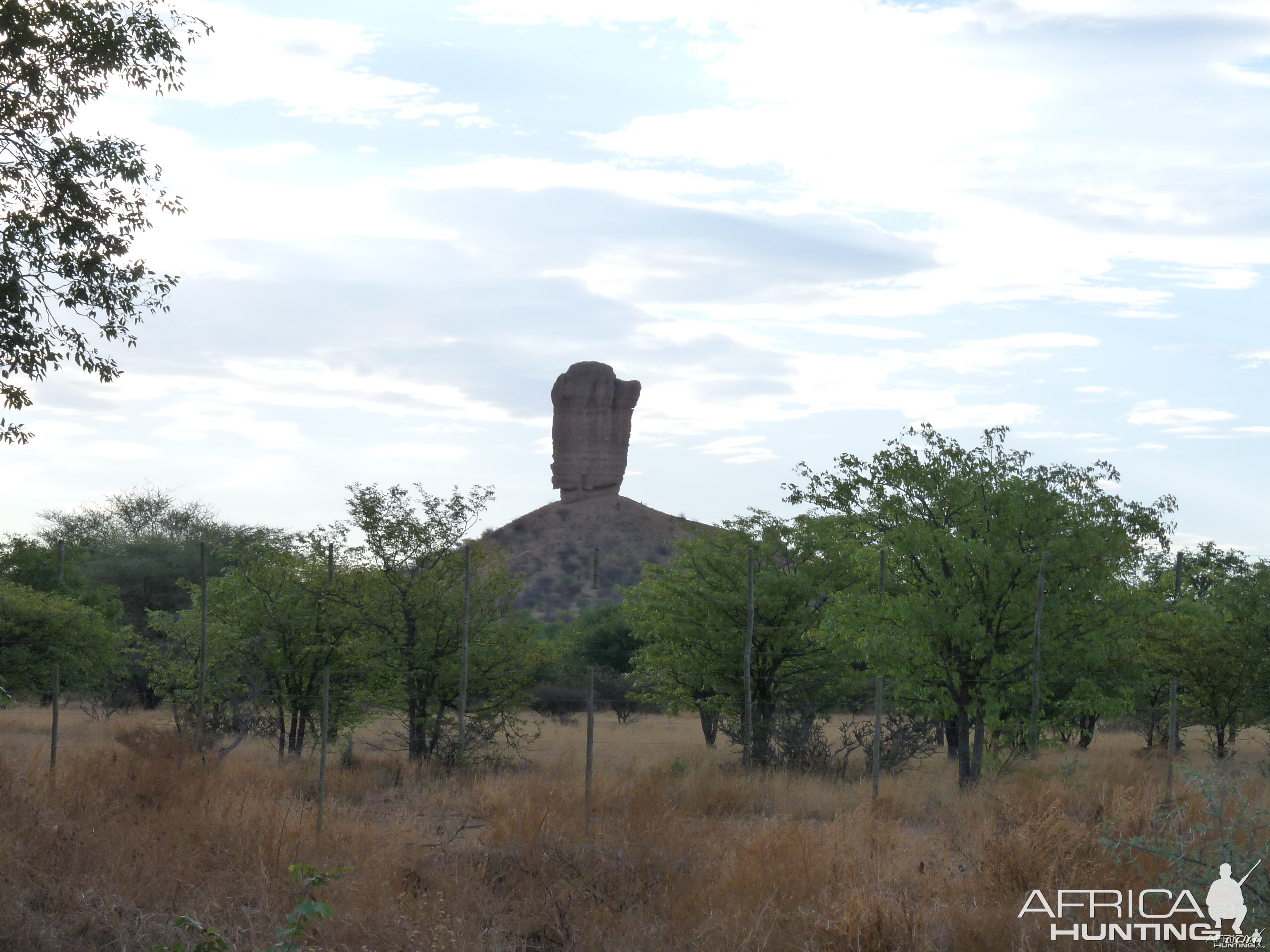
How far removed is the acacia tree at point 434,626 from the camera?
73.5 ft

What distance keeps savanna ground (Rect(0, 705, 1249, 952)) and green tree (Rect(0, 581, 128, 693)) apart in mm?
13500

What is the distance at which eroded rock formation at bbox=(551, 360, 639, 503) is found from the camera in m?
111

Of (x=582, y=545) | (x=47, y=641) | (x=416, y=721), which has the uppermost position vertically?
(x=582, y=545)

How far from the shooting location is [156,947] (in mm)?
5594

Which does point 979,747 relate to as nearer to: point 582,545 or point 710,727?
point 710,727

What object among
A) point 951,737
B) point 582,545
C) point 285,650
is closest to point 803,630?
point 951,737

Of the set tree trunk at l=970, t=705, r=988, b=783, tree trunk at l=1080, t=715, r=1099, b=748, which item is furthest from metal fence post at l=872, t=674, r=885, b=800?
tree trunk at l=1080, t=715, r=1099, b=748

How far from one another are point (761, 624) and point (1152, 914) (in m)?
15.8

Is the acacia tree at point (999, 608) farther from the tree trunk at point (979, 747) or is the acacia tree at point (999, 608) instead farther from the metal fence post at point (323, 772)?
the metal fence post at point (323, 772)

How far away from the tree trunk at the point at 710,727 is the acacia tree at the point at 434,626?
6.14 m

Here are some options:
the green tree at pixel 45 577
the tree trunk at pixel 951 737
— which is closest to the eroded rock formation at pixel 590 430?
the green tree at pixel 45 577

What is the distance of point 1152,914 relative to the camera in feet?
28.4

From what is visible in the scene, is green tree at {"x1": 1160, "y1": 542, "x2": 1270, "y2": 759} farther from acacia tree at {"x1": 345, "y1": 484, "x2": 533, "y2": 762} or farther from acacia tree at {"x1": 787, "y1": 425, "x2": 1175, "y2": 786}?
acacia tree at {"x1": 345, "y1": 484, "x2": 533, "y2": 762}

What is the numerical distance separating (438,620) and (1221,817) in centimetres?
1694
